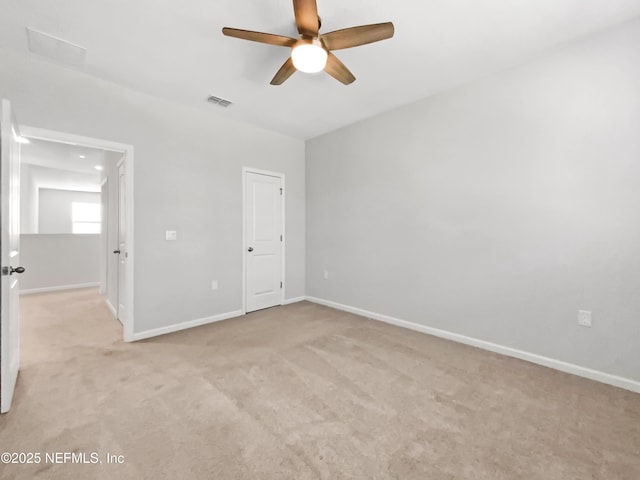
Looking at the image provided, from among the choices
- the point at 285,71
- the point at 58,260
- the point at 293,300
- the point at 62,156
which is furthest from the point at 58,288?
the point at 285,71

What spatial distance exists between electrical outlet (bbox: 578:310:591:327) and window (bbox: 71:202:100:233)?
11.0m

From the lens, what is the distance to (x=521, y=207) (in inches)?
104

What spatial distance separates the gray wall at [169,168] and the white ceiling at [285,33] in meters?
0.23

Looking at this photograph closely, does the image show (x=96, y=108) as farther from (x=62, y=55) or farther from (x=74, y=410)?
(x=74, y=410)

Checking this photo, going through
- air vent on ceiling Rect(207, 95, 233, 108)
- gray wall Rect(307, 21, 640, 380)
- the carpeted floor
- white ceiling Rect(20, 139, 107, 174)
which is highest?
air vent on ceiling Rect(207, 95, 233, 108)

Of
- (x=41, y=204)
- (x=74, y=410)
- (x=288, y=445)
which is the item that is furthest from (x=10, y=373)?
(x=41, y=204)

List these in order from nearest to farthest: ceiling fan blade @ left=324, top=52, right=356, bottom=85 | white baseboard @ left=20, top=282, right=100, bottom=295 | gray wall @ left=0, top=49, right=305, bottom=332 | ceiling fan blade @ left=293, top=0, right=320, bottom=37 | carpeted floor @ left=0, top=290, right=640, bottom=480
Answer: carpeted floor @ left=0, top=290, right=640, bottom=480 < ceiling fan blade @ left=293, top=0, right=320, bottom=37 < ceiling fan blade @ left=324, top=52, right=356, bottom=85 < gray wall @ left=0, top=49, right=305, bottom=332 < white baseboard @ left=20, top=282, right=100, bottom=295

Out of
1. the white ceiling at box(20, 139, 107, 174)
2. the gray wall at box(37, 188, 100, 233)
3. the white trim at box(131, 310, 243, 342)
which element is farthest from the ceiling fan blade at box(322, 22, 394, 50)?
the gray wall at box(37, 188, 100, 233)

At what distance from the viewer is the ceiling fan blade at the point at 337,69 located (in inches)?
82.6

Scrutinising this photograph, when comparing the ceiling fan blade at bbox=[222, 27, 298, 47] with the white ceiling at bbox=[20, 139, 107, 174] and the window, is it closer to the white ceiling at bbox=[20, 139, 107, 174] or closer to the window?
the white ceiling at bbox=[20, 139, 107, 174]

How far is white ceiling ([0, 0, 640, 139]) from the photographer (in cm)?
199

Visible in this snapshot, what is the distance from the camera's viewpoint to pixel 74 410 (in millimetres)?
1896

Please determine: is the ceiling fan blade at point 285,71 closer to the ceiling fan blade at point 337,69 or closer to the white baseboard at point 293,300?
the ceiling fan blade at point 337,69

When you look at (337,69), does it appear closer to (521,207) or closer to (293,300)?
(521,207)
